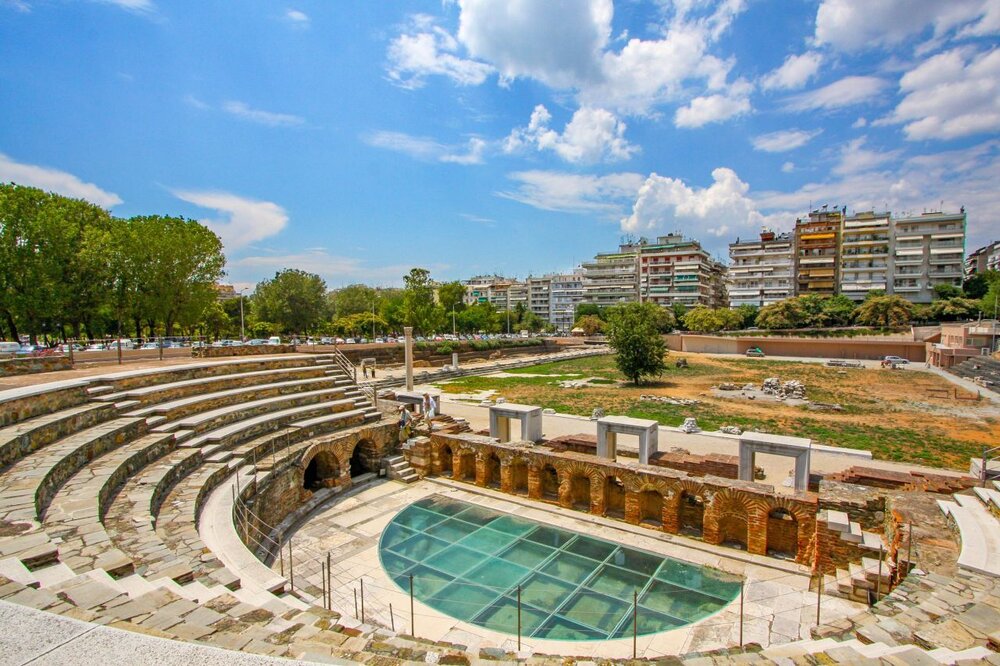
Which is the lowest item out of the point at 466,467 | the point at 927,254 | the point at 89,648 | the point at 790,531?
the point at 790,531

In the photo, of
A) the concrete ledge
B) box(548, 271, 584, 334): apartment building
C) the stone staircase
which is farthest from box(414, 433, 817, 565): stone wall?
box(548, 271, 584, 334): apartment building

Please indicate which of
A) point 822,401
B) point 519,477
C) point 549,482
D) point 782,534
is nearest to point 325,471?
A: point 519,477

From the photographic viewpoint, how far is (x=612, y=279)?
106062 millimetres

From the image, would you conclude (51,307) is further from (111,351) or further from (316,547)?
(316,547)

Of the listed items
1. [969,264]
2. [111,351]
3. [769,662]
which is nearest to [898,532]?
[769,662]

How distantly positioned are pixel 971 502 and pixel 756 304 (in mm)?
85723

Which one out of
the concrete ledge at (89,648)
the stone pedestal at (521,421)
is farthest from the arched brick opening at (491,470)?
the concrete ledge at (89,648)

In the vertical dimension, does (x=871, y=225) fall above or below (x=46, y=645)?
above

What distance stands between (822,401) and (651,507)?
22597 millimetres

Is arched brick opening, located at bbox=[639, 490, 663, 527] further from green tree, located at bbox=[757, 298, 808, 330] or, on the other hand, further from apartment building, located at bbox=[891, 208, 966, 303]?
apartment building, located at bbox=[891, 208, 966, 303]

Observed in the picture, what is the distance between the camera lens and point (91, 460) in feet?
33.2

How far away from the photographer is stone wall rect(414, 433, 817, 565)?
457 inches

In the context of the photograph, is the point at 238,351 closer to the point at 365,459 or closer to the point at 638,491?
the point at 365,459

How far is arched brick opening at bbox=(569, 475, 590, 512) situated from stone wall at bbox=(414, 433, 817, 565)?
3 centimetres
